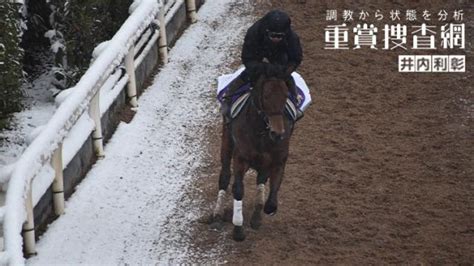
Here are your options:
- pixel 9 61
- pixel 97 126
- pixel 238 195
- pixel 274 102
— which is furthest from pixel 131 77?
pixel 274 102

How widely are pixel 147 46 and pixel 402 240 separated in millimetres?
5406

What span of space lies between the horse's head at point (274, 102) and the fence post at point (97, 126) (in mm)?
2739

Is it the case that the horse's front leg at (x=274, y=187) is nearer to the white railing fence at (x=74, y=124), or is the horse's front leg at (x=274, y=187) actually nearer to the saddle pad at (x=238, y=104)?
the saddle pad at (x=238, y=104)

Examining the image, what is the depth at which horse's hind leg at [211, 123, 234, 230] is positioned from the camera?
1075 centimetres

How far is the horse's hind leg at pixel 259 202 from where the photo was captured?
1058 cm

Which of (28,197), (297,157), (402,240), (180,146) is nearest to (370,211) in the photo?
(402,240)

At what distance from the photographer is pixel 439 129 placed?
1334cm

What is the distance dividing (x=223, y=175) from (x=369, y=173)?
6.48 feet

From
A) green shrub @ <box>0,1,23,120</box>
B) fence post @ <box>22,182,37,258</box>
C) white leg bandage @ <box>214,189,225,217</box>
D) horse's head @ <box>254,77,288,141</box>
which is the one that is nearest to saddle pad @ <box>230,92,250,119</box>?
horse's head @ <box>254,77,288,141</box>

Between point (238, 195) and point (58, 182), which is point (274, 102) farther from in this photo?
point (58, 182)

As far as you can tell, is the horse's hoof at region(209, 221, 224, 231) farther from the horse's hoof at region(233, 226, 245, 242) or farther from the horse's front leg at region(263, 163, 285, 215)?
the horse's front leg at region(263, 163, 285, 215)

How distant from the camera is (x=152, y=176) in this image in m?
11.8

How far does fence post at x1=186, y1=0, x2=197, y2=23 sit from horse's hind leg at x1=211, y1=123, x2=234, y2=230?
5.57 meters

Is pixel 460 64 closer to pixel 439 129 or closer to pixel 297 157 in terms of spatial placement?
pixel 439 129
